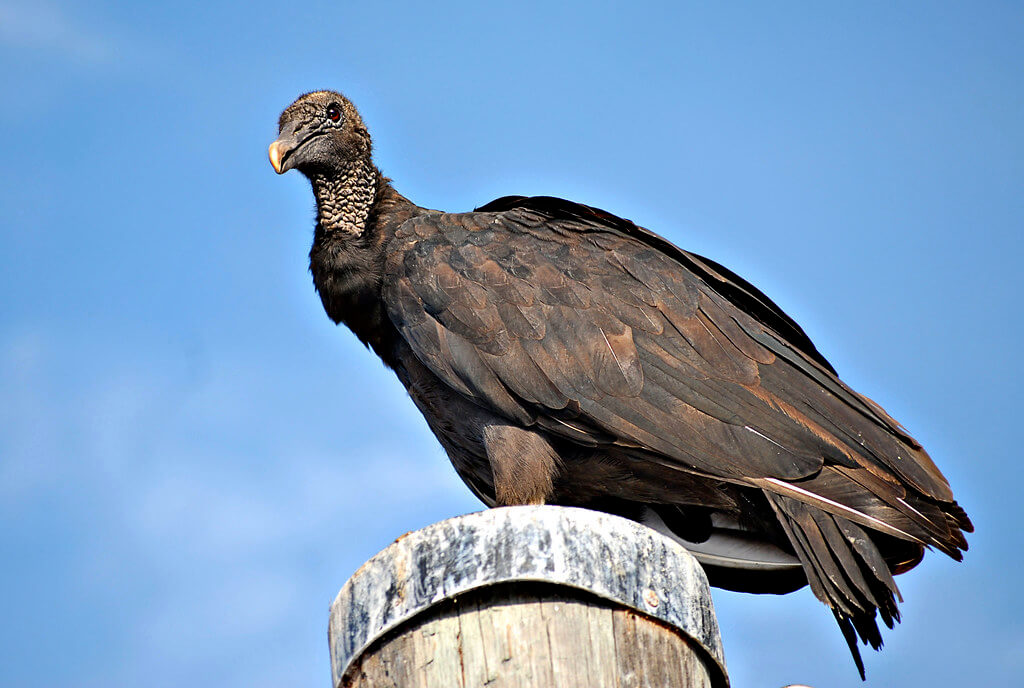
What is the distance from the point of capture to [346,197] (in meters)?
4.62

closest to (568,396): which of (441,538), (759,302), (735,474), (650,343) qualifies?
(650,343)

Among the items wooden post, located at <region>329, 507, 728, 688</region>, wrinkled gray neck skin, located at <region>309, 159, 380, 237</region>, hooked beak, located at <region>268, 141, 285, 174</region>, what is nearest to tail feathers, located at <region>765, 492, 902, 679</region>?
wooden post, located at <region>329, 507, 728, 688</region>

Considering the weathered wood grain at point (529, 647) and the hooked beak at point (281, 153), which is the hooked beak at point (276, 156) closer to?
the hooked beak at point (281, 153)

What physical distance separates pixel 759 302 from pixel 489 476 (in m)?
1.22

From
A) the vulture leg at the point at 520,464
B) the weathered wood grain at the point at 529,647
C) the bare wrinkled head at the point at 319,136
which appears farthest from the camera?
the bare wrinkled head at the point at 319,136

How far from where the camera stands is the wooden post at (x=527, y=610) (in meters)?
2.37

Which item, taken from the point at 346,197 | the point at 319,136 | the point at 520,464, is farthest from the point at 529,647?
the point at 319,136

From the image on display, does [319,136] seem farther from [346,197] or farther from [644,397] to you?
[644,397]

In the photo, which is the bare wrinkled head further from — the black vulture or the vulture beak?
the black vulture

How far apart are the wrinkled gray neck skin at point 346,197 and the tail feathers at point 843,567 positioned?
2.07m

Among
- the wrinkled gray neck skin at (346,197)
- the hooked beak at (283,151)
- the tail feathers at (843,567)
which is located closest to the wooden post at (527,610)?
the tail feathers at (843,567)

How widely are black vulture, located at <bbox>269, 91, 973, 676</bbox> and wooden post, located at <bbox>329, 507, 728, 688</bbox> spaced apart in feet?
3.52

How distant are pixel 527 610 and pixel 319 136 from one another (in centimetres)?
284

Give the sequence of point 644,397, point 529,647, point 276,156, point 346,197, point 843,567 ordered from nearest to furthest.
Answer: point 529,647
point 843,567
point 644,397
point 276,156
point 346,197
